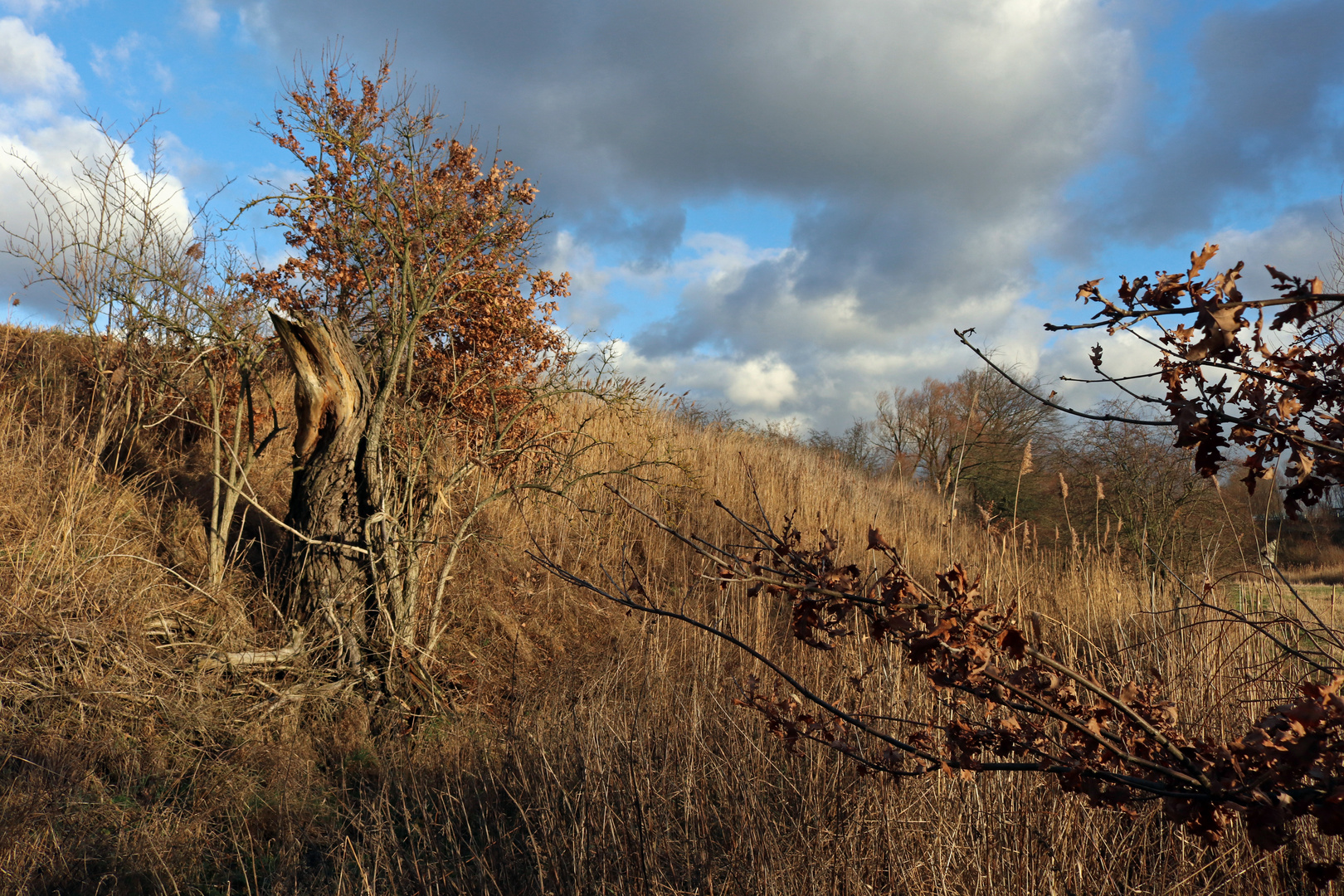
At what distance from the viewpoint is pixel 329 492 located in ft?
17.0

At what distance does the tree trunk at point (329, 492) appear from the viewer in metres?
5.05

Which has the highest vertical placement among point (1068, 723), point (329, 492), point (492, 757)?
point (329, 492)

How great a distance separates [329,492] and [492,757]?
2230 mm

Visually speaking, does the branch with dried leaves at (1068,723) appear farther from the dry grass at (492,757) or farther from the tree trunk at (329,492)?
the tree trunk at (329,492)

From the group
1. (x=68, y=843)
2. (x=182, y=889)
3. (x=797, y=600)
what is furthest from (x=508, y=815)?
(x=797, y=600)

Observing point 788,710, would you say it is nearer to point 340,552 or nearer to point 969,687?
point 969,687

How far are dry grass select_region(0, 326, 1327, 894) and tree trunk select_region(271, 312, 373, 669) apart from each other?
1.10ft

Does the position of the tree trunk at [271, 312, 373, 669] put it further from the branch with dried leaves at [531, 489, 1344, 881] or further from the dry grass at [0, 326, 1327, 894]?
the branch with dried leaves at [531, 489, 1344, 881]

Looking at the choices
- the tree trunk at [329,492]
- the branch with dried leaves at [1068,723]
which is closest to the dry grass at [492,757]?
the tree trunk at [329,492]

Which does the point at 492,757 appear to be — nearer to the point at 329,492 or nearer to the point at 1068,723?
the point at 329,492

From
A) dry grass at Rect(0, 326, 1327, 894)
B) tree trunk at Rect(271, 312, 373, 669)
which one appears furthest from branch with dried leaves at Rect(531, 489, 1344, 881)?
tree trunk at Rect(271, 312, 373, 669)

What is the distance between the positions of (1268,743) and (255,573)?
6159 millimetres

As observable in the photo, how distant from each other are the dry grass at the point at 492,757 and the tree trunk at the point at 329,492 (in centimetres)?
34

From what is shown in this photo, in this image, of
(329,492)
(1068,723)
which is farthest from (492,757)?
(1068,723)
